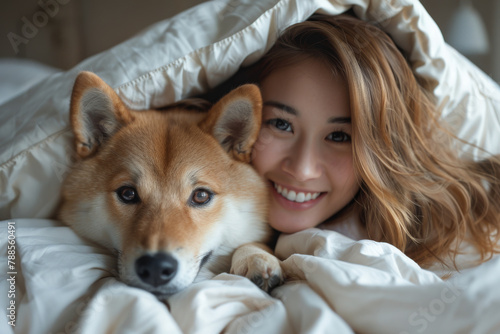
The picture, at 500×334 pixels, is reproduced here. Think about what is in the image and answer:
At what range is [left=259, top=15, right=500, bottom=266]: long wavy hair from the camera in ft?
4.15

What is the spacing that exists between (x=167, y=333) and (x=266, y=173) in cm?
73

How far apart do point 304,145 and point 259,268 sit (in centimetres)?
44

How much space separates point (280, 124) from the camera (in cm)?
137

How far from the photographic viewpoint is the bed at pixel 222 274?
0.78 meters

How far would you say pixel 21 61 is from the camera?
255cm

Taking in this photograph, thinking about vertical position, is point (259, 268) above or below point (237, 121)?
below

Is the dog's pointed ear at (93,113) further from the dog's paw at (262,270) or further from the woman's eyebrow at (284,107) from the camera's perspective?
the dog's paw at (262,270)

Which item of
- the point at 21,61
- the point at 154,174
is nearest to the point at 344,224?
the point at 154,174

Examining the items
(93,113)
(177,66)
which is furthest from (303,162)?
(93,113)

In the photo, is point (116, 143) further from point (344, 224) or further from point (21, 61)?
point (21, 61)
